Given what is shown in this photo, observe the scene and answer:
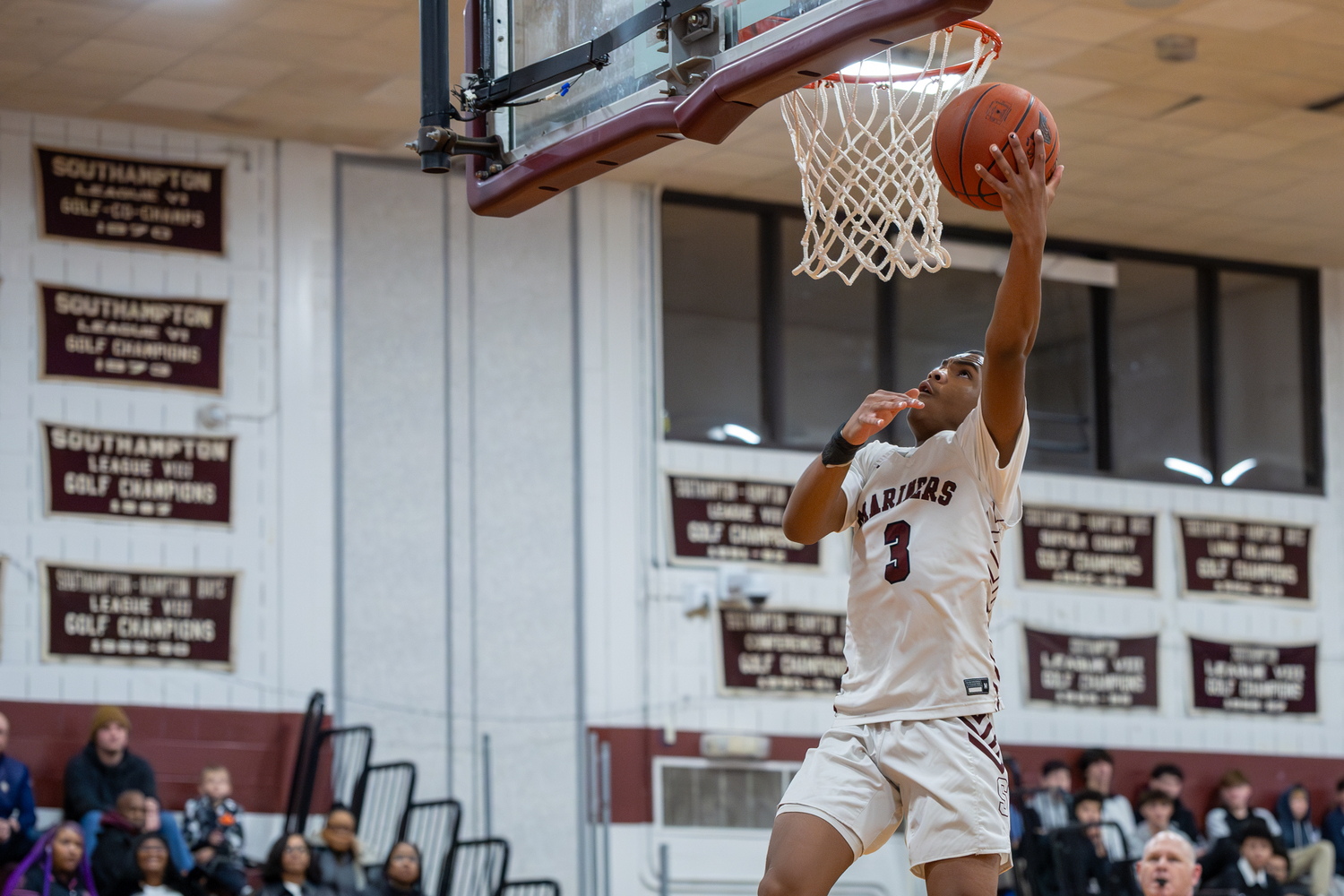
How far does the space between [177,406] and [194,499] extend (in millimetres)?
615

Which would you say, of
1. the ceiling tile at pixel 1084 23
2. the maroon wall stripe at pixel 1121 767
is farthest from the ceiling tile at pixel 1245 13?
the maroon wall stripe at pixel 1121 767

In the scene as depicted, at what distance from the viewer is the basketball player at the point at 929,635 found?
4.88m

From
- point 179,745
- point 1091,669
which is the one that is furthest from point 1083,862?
point 179,745

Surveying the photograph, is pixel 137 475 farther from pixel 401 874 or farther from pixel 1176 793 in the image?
pixel 1176 793

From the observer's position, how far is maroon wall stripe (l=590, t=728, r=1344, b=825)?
1274cm

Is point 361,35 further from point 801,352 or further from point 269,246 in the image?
point 801,352

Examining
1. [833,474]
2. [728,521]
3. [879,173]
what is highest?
[879,173]

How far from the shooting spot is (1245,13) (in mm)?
10656

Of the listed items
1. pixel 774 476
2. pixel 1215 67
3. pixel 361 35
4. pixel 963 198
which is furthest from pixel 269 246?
pixel 963 198

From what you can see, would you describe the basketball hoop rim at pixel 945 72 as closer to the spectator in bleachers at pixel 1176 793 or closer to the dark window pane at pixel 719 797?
the dark window pane at pixel 719 797

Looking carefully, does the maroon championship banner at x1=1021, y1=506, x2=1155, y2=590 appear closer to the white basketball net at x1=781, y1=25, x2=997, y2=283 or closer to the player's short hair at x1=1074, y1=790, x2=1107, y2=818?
the player's short hair at x1=1074, y1=790, x2=1107, y2=818

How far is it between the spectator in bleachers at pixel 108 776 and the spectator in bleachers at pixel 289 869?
60 centimetres

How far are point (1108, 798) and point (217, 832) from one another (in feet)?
21.9

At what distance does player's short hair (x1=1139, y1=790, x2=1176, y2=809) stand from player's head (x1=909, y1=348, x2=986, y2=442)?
8939 millimetres
